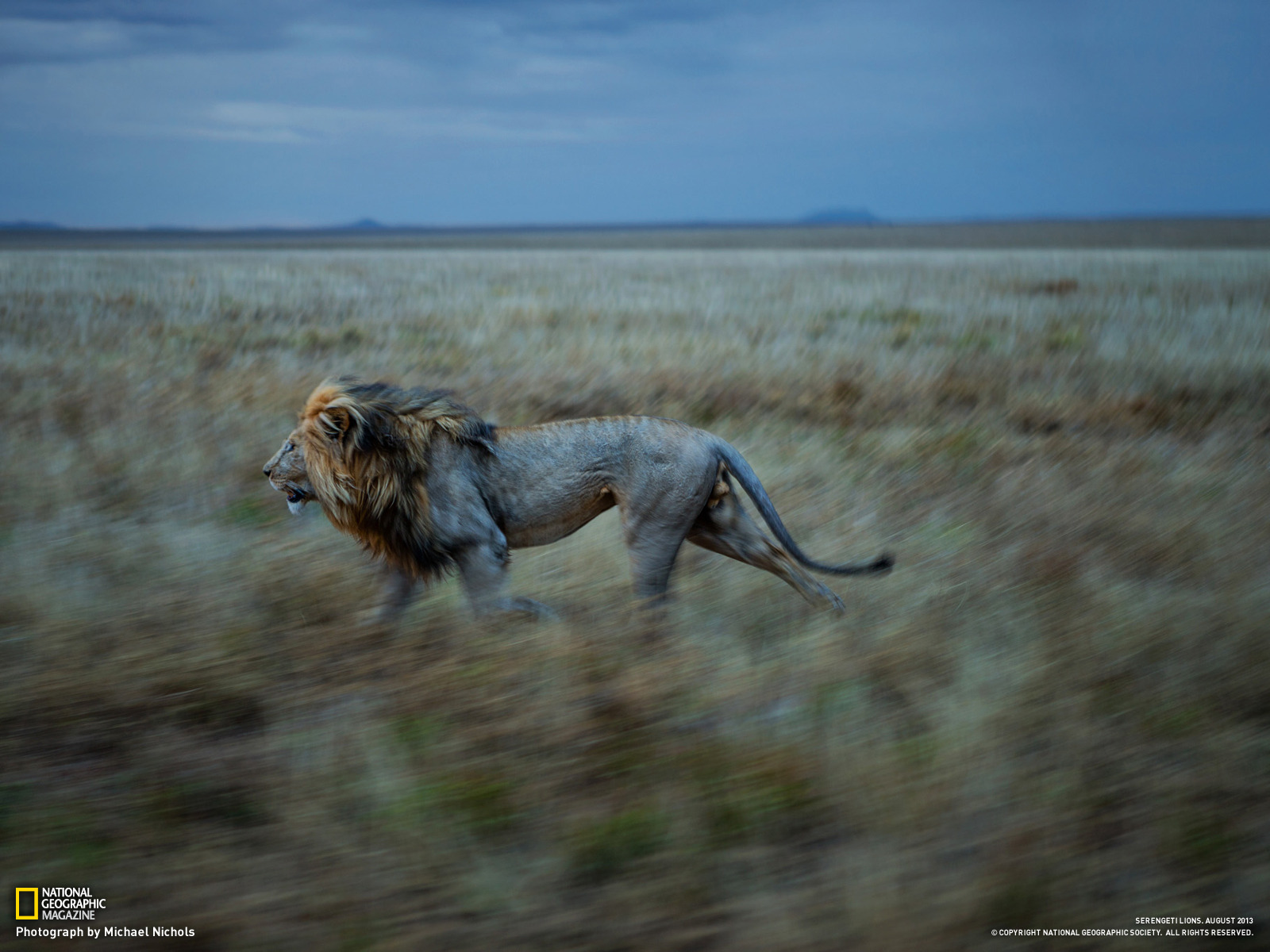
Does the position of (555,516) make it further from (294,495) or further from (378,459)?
(294,495)

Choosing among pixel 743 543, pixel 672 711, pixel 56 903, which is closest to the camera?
pixel 56 903

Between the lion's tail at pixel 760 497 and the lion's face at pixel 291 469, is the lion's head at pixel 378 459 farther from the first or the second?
the lion's tail at pixel 760 497

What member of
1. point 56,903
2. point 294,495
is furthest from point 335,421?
point 56,903

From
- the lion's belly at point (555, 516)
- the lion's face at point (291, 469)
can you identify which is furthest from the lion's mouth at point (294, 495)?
the lion's belly at point (555, 516)

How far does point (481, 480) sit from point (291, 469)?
944mm

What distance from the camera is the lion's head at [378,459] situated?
4.42 meters

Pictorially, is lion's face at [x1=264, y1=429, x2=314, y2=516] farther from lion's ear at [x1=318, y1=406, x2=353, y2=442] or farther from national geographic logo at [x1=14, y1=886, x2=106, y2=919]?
national geographic logo at [x1=14, y1=886, x2=106, y2=919]

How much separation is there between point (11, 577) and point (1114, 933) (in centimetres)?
541

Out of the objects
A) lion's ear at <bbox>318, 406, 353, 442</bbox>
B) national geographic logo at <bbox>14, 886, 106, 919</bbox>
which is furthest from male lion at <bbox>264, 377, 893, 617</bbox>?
national geographic logo at <bbox>14, 886, 106, 919</bbox>

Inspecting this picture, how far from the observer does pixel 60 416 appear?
9.20 metres

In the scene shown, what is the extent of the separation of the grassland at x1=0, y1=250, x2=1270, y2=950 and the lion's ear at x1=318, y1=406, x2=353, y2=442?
3.14 feet

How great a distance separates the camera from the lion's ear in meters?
4.39

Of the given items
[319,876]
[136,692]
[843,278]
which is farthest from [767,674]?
[843,278]

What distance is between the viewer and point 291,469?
4645mm
